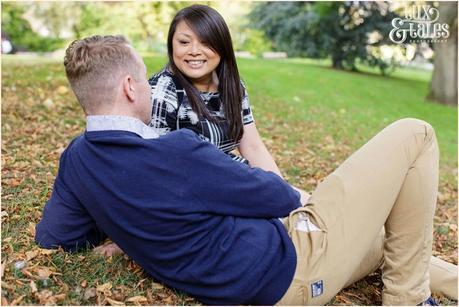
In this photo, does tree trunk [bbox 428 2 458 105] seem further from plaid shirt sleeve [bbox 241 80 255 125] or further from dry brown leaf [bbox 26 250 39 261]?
dry brown leaf [bbox 26 250 39 261]

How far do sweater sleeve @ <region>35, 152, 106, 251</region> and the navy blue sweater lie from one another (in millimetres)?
68

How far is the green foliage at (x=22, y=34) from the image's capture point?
21.9 meters

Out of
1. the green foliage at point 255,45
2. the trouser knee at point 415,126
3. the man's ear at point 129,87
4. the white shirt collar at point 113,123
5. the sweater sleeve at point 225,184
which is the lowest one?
the green foliage at point 255,45

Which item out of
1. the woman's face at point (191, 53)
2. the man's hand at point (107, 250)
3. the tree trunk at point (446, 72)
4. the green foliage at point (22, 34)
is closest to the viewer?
the man's hand at point (107, 250)

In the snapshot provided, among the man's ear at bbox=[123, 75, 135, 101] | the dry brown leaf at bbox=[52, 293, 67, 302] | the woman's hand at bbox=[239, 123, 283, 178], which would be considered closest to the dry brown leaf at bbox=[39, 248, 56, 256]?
the dry brown leaf at bbox=[52, 293, 67, 302]

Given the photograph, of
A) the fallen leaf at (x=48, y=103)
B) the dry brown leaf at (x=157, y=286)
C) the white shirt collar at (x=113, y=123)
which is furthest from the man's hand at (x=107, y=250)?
the fallen leaf at (x=48, y=103)

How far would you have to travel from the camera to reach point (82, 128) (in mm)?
6152

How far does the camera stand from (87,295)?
7.59 feet

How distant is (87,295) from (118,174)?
678mm

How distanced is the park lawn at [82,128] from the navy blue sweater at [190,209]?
1.02 feet

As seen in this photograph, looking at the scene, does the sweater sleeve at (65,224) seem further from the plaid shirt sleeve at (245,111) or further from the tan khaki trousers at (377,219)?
the plaid shirt sleeve at (245,111)

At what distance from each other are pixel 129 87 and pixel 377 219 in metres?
1.22

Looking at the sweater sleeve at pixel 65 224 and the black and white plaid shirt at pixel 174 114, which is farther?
the black and white plaid shirt at pixel 174 114

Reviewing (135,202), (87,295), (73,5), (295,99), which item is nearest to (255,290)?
(135,202)
